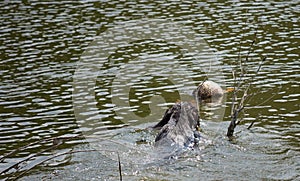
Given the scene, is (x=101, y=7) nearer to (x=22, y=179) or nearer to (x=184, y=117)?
(x=184, y=117)

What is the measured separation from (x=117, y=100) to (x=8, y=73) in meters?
3.96

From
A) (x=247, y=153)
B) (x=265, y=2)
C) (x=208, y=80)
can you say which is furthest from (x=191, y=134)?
(x=265, y=2)

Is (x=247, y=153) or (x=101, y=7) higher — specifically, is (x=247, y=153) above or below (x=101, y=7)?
above

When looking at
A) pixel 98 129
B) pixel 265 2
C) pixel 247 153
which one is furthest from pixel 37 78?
pixel 265 2

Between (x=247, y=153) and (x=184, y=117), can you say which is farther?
(x=184, y=117)

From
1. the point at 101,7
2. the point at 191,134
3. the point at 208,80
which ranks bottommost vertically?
the point at 101,7

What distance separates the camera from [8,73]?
57.2 ft

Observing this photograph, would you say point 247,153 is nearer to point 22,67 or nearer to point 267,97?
point 267,97

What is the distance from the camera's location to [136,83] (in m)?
16.2

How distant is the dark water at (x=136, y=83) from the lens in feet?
35.8

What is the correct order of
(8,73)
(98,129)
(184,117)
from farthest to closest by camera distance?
(8,73) → (98,129) → (184,117)

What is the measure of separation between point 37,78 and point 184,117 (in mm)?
6011

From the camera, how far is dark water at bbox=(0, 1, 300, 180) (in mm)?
10898

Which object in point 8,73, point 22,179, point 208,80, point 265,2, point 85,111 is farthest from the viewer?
point 265,2
